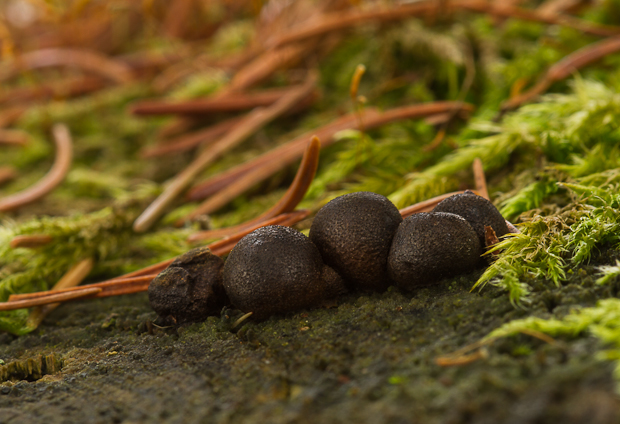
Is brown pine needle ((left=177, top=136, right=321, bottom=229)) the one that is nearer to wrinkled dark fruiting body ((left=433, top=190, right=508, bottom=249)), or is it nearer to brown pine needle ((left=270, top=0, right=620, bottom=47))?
wrinkled dark fruiting body ((left=433, top=190, right=508, bottom=249))

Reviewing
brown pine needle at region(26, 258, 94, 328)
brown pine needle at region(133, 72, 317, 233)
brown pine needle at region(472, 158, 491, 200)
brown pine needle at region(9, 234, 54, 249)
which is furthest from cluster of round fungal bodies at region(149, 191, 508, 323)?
brown pine needle at region(133, 72, 317, 233)

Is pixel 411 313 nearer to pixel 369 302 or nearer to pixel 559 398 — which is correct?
pixel 369 302

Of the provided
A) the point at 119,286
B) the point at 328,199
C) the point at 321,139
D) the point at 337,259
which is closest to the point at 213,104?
the point at 321,139

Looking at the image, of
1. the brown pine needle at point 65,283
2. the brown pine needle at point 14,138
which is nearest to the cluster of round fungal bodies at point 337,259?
the brown pine needle at point 65,283

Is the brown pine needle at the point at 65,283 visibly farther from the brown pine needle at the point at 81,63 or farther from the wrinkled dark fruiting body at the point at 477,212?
the brown pine needle at the point at 81,63

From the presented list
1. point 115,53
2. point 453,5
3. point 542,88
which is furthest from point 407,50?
point 115,53

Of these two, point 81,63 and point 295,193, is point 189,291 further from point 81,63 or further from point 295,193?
point 81,63

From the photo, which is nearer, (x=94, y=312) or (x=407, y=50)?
(x=94, y=312)

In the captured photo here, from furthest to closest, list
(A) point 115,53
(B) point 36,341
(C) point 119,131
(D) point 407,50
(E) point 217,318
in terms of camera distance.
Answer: (A) point 115,53 → (C) point 119,131 → (D) point 407,50 → (B) point 36,341 → (E) point 217,318
